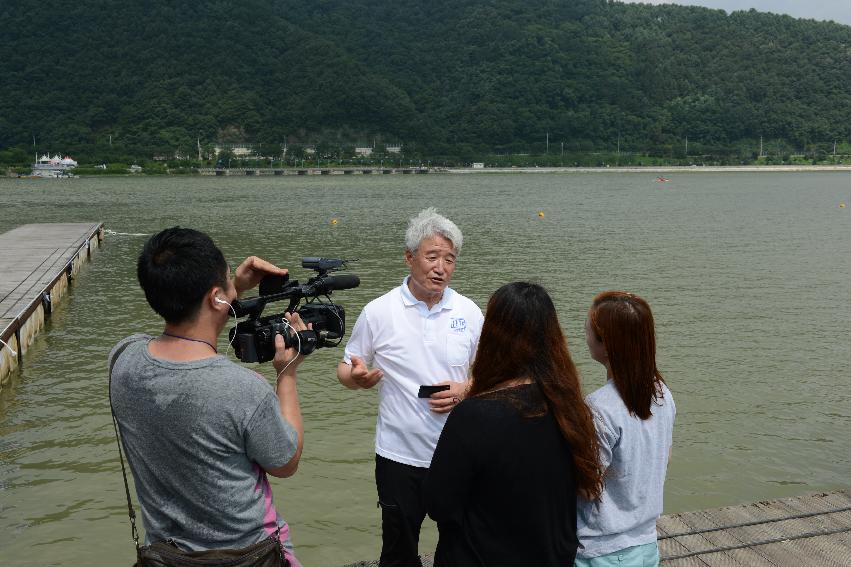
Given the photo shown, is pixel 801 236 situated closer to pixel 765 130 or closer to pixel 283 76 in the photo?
pixel 765 130

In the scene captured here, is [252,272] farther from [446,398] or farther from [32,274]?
[32,274]

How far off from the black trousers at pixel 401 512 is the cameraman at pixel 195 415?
0.95 metres

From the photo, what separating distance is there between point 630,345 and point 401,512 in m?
1.25

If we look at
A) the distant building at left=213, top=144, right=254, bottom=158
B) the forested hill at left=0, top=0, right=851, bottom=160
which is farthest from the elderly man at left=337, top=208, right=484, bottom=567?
the distant building at left=213, top=144, right=254, bottom=158

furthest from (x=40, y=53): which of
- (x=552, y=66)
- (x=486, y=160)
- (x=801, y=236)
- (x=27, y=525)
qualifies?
(x=27, y=525)

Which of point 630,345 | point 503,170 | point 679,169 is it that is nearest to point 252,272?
point 630,345

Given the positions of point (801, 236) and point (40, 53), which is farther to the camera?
point (40, 53)

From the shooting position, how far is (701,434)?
7809 millimetres

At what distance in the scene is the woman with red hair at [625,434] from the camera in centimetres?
247

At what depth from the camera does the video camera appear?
245 cm

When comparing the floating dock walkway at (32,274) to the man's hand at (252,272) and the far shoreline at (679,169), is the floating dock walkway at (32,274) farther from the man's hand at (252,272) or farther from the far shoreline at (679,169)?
the far shoreline at (679,169)

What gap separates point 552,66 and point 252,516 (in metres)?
170

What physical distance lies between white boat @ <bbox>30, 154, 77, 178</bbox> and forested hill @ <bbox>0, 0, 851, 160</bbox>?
823 centimetres

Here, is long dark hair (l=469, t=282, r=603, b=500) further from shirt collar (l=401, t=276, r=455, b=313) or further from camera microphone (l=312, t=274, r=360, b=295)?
shirt collar (l=401, t=276, r=455, b=313)
